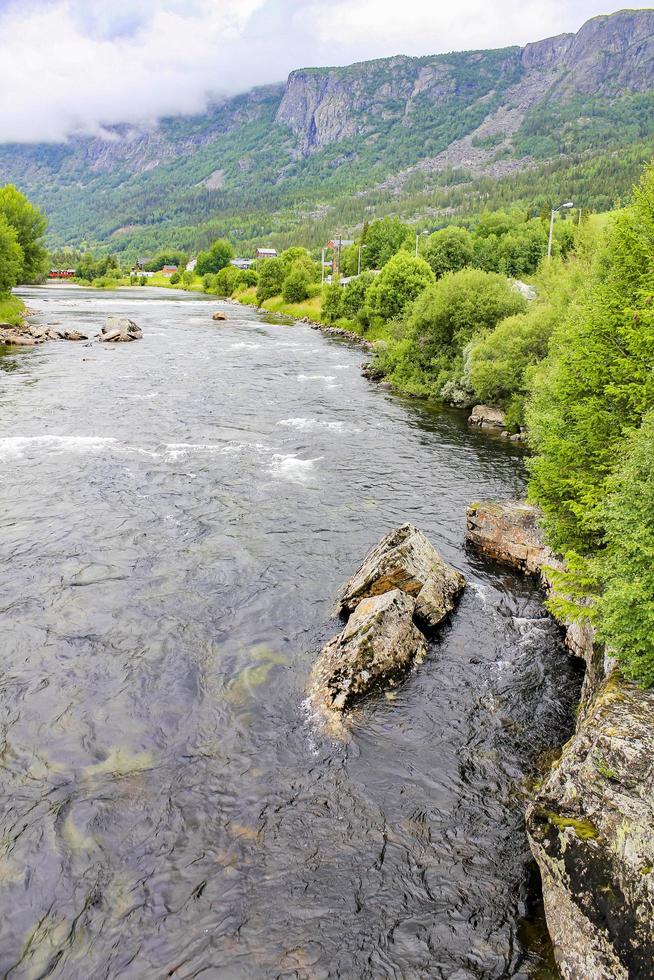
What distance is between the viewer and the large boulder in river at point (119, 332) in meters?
83.3

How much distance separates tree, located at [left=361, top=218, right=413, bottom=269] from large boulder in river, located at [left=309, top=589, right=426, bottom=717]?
119m

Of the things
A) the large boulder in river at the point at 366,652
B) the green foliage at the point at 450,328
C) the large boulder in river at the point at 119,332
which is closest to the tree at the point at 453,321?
the green foliage at the point at 450,328

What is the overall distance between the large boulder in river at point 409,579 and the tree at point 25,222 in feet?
377

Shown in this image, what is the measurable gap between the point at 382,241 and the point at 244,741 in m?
128

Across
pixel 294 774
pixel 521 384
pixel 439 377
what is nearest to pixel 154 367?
pixel 439 377

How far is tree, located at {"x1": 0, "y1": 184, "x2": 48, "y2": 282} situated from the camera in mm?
115188

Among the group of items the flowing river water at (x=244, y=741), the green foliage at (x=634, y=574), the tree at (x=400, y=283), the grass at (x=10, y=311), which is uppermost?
the tree at (x=400, y=283)

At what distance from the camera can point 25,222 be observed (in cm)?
11856

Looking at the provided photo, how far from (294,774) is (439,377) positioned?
45239 mm

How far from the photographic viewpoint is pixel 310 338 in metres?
93.4

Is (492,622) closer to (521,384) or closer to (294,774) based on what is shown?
(294,774)

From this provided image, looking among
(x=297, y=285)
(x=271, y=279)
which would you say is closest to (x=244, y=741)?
(x=297, y=285)

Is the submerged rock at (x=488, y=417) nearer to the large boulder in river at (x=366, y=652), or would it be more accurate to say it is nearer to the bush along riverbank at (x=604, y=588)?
the bush along riverbank at (x=604, y=588)

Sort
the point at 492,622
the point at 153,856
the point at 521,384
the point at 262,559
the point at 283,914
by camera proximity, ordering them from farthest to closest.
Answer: the point at 521,384
the point at 262,559
the point at 492,622
the point at 153,856
the point at 283,914
